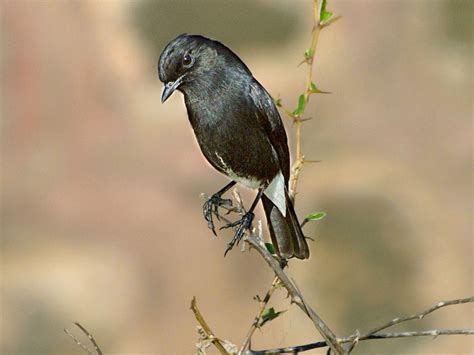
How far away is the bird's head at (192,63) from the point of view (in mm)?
2938

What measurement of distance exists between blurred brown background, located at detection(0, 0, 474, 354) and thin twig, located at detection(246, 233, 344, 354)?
395cm

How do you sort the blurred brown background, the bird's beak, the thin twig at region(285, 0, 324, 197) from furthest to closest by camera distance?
the blurred brown background
the bird's beak
the thin twig at region(285, 0, 324, 197)

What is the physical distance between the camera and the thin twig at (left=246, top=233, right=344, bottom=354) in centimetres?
168

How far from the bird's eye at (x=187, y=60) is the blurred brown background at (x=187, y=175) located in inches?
111

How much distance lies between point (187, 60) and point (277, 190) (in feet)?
1.67

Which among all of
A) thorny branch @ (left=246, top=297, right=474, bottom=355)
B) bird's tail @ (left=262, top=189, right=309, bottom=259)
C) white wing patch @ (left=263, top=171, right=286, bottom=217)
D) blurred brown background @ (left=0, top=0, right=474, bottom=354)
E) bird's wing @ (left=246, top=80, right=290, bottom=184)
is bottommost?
thorny branch @ (left=246, top=297, right=474, bottom=355)

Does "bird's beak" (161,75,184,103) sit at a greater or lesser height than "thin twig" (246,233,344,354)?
greater

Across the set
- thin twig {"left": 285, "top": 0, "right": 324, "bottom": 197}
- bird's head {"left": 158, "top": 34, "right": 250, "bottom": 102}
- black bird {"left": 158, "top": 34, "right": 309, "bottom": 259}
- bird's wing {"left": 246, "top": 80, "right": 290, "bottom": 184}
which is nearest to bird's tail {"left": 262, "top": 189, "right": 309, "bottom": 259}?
black bird {"left": 158, "top": 34, "right": 309, "bottom": 259}

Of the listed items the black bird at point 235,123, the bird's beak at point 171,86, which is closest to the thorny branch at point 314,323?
the bird's beak at point 171,86

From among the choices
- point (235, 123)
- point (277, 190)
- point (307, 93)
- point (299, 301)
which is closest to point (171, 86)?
point (235, 123)

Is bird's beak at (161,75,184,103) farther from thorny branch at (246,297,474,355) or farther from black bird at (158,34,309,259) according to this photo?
thorny branch at (246,297,474,355)

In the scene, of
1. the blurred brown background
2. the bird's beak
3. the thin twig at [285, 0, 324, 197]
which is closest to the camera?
the thin twig at [285, 0, 324, 197]

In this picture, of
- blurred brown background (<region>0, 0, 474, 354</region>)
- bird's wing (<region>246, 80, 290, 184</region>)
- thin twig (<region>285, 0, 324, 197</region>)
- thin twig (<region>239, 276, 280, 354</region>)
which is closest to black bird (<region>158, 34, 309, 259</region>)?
bird's wing (<region>246, 80, 290, 184</region>)

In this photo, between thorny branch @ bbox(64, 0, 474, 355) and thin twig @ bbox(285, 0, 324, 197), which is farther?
thin twig @ bbox(285, 0, 324, 197)
